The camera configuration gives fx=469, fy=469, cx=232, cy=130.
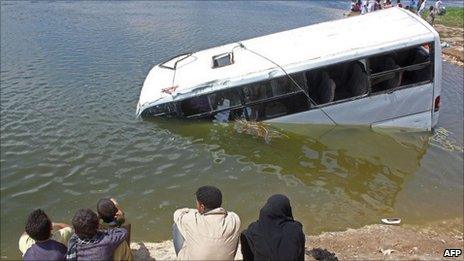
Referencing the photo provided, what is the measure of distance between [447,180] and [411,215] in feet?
6.92

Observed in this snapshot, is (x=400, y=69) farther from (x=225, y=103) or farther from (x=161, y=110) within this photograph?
(x=161, y=110)

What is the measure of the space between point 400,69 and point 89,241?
9.63 meters

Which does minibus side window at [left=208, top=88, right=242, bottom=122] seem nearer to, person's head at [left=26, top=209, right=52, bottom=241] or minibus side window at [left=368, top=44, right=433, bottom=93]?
minibus side window at [left=368, top=44, right=433, bottom=93]

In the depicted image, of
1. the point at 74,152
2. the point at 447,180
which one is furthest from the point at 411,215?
the point at 74,152

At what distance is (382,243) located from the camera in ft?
28.0

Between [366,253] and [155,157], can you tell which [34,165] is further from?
[366,253]

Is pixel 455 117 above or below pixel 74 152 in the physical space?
below

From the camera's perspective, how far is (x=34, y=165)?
444 inches

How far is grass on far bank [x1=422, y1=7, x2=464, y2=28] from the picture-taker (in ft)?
108

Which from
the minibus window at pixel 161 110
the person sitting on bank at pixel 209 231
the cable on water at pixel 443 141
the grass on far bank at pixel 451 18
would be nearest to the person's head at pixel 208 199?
the person sitting on bank at pixel 209 231

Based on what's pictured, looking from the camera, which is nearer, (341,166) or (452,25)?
(341,166)

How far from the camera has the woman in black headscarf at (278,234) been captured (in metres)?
5.27

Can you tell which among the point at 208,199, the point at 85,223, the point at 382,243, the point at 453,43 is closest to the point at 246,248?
the point at 208,199

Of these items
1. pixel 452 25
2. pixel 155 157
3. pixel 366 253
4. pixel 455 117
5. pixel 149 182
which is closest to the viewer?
pixel 366 253
